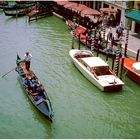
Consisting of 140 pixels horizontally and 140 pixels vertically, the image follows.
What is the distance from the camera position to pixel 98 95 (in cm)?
2280

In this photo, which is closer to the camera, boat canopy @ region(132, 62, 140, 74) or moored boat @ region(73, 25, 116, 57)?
boat canopy @ region(132, 62, 140, 74)

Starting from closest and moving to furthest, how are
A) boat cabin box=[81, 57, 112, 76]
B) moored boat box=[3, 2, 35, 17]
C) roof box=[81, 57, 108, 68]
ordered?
boat cabin box=[81, 57, 112, 76], roof box=[81, 57, 108, 68], moored boat box=[3, 2, 35, 17]

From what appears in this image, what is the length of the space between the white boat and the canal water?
41cm

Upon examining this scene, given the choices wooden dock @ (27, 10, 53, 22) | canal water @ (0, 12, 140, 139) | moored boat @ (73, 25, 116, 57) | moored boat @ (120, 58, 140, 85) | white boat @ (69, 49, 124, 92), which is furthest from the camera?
wooden dock @ (27, 10, 53, 22)

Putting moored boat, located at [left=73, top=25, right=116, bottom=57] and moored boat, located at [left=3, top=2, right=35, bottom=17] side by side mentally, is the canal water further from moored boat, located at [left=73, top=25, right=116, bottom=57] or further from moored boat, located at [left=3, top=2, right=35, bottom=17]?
moored boat, located at [left=3, top=2, right=35, bottom=17]

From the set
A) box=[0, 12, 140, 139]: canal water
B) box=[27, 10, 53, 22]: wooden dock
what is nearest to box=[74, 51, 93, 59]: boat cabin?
box=[0, 12, 140, 139]: canal water

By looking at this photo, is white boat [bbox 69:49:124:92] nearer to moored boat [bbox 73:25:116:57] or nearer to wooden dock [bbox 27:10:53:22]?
moored boat [bbox 73:25:116:57]

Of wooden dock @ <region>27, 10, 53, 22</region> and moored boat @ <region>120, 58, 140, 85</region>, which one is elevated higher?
wooden dock @ <region>27, 10, 53, 22</region>

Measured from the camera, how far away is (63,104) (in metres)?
21.4

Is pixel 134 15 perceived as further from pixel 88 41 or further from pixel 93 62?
pixel 93 62

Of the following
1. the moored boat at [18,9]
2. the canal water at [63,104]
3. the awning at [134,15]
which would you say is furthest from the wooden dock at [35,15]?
the awning at [134,15]

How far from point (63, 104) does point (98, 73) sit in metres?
4.20

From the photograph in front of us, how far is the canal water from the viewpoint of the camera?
1862 cm

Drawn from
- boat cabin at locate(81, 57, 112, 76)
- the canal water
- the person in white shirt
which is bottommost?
the canal water
